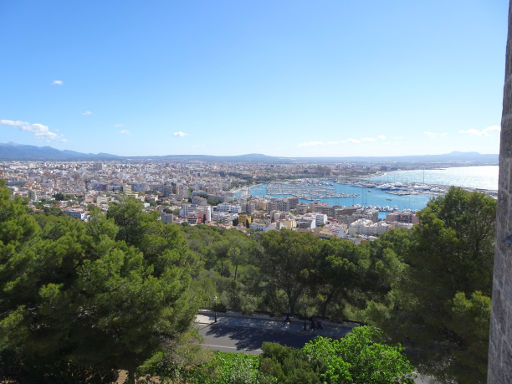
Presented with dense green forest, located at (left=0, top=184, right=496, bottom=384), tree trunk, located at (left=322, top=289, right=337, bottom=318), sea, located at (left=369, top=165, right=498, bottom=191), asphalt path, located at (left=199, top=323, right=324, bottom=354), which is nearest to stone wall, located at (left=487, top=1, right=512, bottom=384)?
dense green forest, located at (left=0, top=184, right=496, bottom=384)

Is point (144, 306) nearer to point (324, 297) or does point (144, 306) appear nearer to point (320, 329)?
point (320, 329)

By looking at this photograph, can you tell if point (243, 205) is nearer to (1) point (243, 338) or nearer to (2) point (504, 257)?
(1) point (243, 338)

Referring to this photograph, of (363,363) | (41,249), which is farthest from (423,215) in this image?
(41,249)

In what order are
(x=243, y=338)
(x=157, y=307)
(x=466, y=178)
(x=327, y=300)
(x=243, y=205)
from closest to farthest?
1. (x=157, y=307)
2. (x=243, y=338)
3. (x=327, y=300)
4. (x=243, y=205)
5. (x=466, y=178)

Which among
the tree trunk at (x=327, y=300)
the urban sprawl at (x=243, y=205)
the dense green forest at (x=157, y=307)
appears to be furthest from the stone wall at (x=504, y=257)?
the tree trunk at (x=327, y=300)

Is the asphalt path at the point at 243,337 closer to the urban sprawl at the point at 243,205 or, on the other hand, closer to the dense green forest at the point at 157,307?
the dense green forest at the point at 157,307

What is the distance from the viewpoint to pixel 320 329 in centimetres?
782

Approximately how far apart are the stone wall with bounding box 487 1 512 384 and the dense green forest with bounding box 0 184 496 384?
6.46ft

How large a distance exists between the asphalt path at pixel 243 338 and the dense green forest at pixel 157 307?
8.76 feet

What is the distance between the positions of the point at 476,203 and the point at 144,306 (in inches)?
182

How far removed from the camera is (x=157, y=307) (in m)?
3.94

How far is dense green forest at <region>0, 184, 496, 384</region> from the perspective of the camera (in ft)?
11.6

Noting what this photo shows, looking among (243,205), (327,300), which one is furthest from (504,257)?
(243,205)

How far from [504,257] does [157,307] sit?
365 cm
